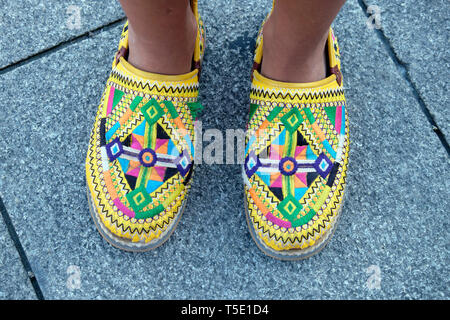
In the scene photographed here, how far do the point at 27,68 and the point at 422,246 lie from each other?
4.54 ft

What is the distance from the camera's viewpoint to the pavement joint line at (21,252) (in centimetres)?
109

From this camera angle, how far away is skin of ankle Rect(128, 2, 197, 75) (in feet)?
2.89

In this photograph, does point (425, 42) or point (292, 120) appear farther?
point (425, 42)

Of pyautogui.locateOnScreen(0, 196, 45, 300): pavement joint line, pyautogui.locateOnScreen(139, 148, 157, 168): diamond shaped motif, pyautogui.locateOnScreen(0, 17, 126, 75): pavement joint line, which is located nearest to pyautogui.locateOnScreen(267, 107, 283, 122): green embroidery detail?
pyautogui.locateOnScreen(139, 148, 157, 168): diamond shaped motif

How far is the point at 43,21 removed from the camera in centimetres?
135

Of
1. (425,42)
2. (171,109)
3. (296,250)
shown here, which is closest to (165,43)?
(171,109)

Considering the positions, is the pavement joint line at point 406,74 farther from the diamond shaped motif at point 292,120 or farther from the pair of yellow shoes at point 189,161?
the diamond shaped motif at point 292,120

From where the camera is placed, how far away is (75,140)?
1219 millimetres

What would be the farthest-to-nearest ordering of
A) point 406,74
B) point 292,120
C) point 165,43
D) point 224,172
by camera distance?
point 406,74, point 224,172, point 292,120, point 165,43

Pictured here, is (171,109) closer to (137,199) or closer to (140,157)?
(140,157)

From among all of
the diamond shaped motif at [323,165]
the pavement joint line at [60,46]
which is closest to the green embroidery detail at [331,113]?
the diamond shaped motif at [323,165]

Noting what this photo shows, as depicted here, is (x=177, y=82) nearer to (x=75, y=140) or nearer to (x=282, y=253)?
(x=75, y=140)

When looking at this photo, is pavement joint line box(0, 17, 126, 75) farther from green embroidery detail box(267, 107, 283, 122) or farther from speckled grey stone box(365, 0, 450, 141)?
speckled grey stone box(365, 0, 450, 141)

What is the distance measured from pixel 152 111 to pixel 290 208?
0.45m
